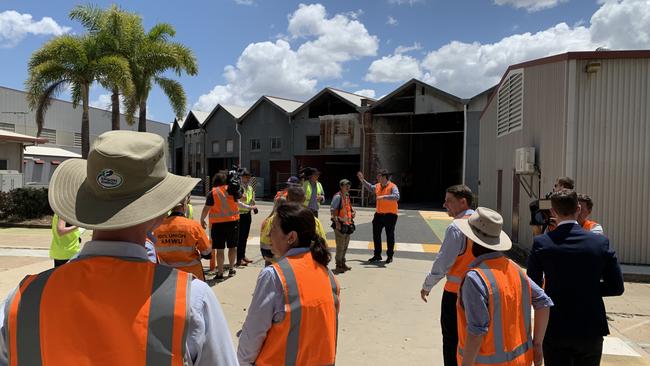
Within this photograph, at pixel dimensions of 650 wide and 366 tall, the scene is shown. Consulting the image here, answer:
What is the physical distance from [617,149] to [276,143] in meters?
26.0

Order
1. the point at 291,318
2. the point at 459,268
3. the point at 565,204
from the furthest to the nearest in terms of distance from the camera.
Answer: the point at 459,268 < the point at 565,204 < the point at 291,318

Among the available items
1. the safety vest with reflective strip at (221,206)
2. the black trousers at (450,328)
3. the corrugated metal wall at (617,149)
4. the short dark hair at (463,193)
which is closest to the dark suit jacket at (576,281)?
the black trousers at (450,328)

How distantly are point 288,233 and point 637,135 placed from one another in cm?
887

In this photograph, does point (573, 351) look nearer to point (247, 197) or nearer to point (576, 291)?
point (576, 291)

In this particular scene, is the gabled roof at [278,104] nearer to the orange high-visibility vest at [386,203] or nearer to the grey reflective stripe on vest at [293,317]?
the orange high-visibility vest at [386,203]

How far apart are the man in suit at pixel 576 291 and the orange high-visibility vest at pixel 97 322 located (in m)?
2.59

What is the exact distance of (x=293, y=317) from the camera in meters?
2.31

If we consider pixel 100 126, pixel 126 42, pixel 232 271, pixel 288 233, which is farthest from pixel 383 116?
pixel 100 126

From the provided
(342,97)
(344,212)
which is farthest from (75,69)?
(342,97)

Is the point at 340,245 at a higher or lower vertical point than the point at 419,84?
lower

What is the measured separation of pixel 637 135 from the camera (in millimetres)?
8836

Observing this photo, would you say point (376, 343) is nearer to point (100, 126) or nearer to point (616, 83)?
point (616, 83)

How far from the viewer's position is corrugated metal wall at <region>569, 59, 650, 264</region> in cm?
883

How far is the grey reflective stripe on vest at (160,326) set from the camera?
50.4 inches
